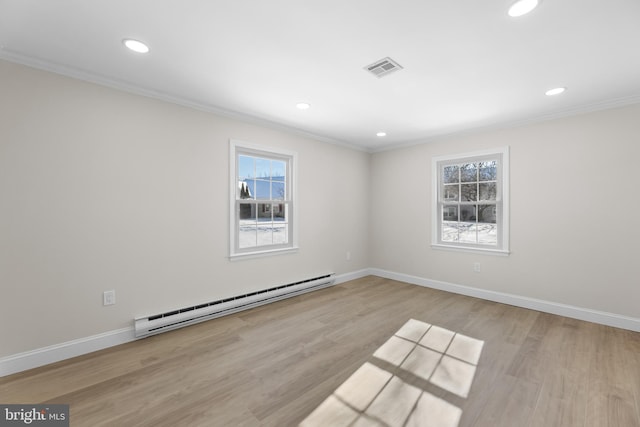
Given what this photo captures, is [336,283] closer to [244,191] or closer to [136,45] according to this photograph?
[244,191]

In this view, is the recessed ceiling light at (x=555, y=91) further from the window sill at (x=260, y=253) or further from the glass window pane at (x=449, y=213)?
the window sill at (x=260, y=253)

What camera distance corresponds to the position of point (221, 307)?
3.22 meters

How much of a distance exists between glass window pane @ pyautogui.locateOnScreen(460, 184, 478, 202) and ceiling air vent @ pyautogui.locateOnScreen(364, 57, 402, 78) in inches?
104

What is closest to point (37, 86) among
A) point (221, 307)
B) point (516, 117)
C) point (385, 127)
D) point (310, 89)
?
point (310, 89)

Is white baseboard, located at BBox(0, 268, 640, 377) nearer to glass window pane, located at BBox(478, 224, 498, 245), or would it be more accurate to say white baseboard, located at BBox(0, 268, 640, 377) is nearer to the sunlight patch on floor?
glass window pane, located at BBox(478, 224, 498, 245)

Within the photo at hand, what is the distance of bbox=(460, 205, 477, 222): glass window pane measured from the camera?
4.19 m

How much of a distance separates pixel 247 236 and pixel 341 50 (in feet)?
8.31

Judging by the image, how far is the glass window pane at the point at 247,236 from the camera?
359 cm

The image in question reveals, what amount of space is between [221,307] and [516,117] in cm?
451

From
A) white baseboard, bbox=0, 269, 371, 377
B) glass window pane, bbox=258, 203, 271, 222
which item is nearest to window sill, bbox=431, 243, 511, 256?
glass window pane, bbox=258, 203, 271, 222

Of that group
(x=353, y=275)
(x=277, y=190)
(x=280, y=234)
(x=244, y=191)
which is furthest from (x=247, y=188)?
(x=353, y=275)

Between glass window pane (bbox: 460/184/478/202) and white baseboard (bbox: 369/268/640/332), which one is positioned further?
glass window pane (bbox: 460/184/478/202)

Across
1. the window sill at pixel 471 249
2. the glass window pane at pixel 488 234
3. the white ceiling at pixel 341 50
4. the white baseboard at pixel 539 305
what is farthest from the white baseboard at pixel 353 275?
the white ceiling at pixel 341 50

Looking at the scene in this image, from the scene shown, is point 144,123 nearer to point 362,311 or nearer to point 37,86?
point 37,86
